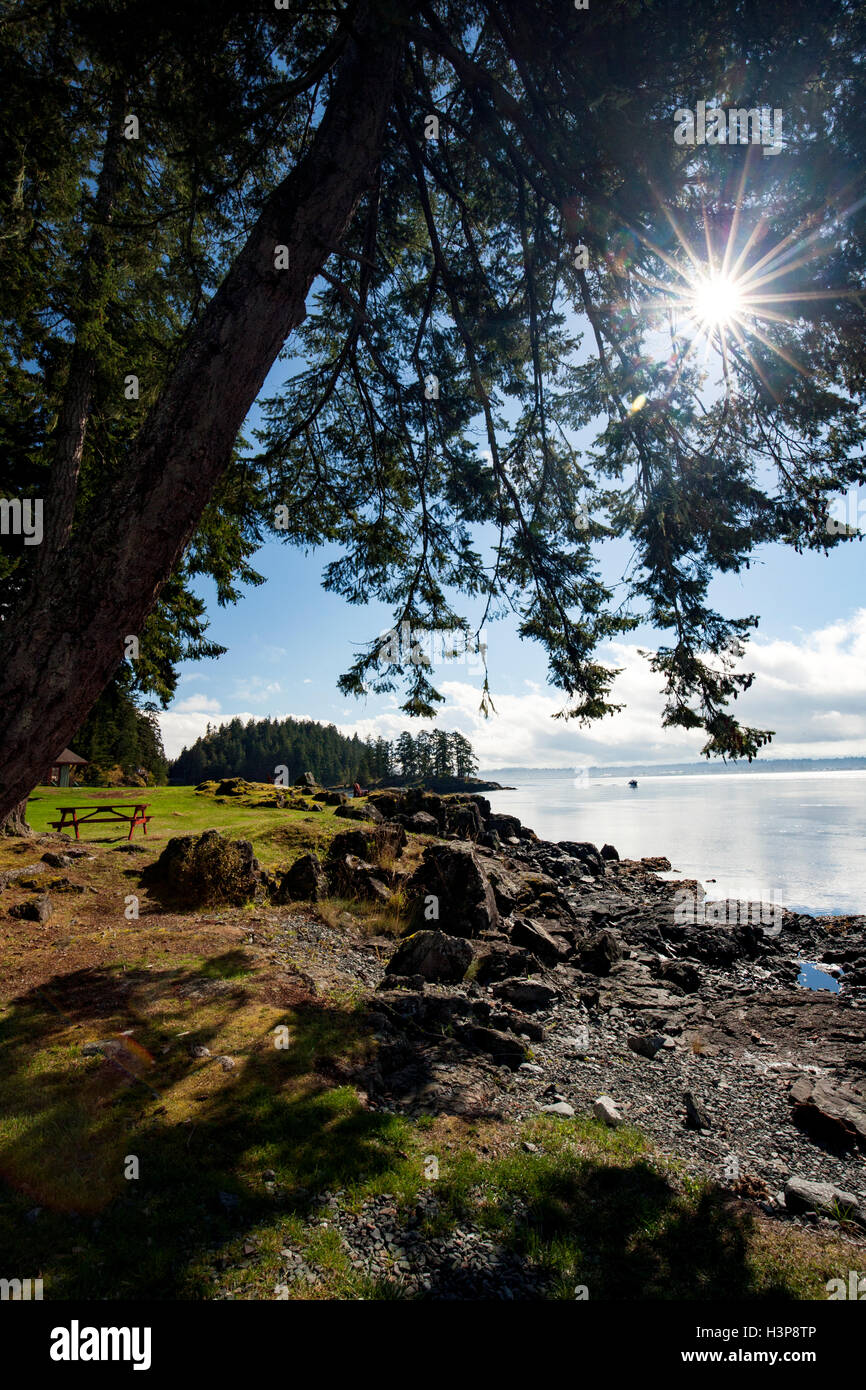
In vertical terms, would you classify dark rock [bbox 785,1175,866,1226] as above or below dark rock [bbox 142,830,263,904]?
below

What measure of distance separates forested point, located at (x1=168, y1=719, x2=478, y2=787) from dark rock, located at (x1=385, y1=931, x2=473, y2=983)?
71.1 m

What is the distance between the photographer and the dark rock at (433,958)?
748cm

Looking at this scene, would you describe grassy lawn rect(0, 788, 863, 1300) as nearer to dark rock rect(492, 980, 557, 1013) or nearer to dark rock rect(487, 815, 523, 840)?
dark rock rect(492, 980, 557, 1013)

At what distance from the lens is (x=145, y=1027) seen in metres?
4.84

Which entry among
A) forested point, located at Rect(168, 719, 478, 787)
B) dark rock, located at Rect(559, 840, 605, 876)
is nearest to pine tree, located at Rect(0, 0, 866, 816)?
dark rock, located at Rect(559, 840, 605, 876)

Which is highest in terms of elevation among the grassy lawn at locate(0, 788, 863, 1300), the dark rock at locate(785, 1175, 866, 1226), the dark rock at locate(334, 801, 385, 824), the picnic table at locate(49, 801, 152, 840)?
the picnic table at locate(49, 801, 152, 840)

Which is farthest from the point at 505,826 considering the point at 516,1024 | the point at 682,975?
the point at 516,1024

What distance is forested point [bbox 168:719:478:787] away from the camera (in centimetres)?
8544

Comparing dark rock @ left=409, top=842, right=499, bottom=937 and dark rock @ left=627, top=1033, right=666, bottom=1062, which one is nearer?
dark rock @ left=627, top=1033, right=666, bottom=1062

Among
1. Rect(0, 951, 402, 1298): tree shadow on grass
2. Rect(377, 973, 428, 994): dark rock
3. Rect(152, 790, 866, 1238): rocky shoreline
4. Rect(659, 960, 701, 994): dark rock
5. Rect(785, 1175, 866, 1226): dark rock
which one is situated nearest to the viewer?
Rect(0, 951, 402, 1298): tree shadow on grass

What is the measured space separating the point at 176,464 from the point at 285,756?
319 ft

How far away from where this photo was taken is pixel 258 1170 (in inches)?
132

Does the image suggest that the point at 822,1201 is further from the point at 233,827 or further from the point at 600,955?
the point at 233,827

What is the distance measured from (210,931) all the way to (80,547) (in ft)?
19.6
